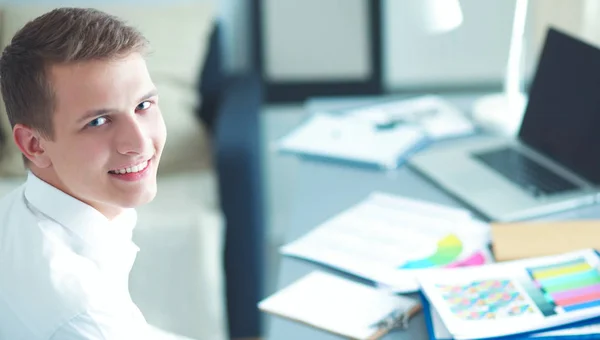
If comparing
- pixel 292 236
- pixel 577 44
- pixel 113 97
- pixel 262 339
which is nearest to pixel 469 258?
pixel 292 236

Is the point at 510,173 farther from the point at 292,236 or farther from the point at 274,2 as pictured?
the point at 274,2

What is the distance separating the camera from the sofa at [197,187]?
90.0 inches

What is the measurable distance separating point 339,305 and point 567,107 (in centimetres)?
71

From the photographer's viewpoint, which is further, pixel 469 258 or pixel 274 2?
pixel 274 2

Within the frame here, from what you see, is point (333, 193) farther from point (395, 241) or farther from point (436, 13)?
point (436, 13)

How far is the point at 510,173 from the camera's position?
1.78 m

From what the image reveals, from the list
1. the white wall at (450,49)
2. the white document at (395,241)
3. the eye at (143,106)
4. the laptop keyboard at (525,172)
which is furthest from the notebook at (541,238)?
the white wall at (450,49)

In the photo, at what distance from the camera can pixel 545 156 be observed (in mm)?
1807

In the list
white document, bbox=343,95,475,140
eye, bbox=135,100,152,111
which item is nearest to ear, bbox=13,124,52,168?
eye, bbox=135,100,152,111

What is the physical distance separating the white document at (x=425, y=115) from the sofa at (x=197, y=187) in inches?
14.3

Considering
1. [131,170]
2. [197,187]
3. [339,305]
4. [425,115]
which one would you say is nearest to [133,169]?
[131,170]

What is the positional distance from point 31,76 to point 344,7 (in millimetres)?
2053

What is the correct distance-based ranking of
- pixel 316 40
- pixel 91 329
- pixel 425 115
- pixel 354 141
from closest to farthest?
pixel 91 329 < pixel 354 141 < pixel 425 115 < pixel 316 40

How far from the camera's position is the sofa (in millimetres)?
2287
